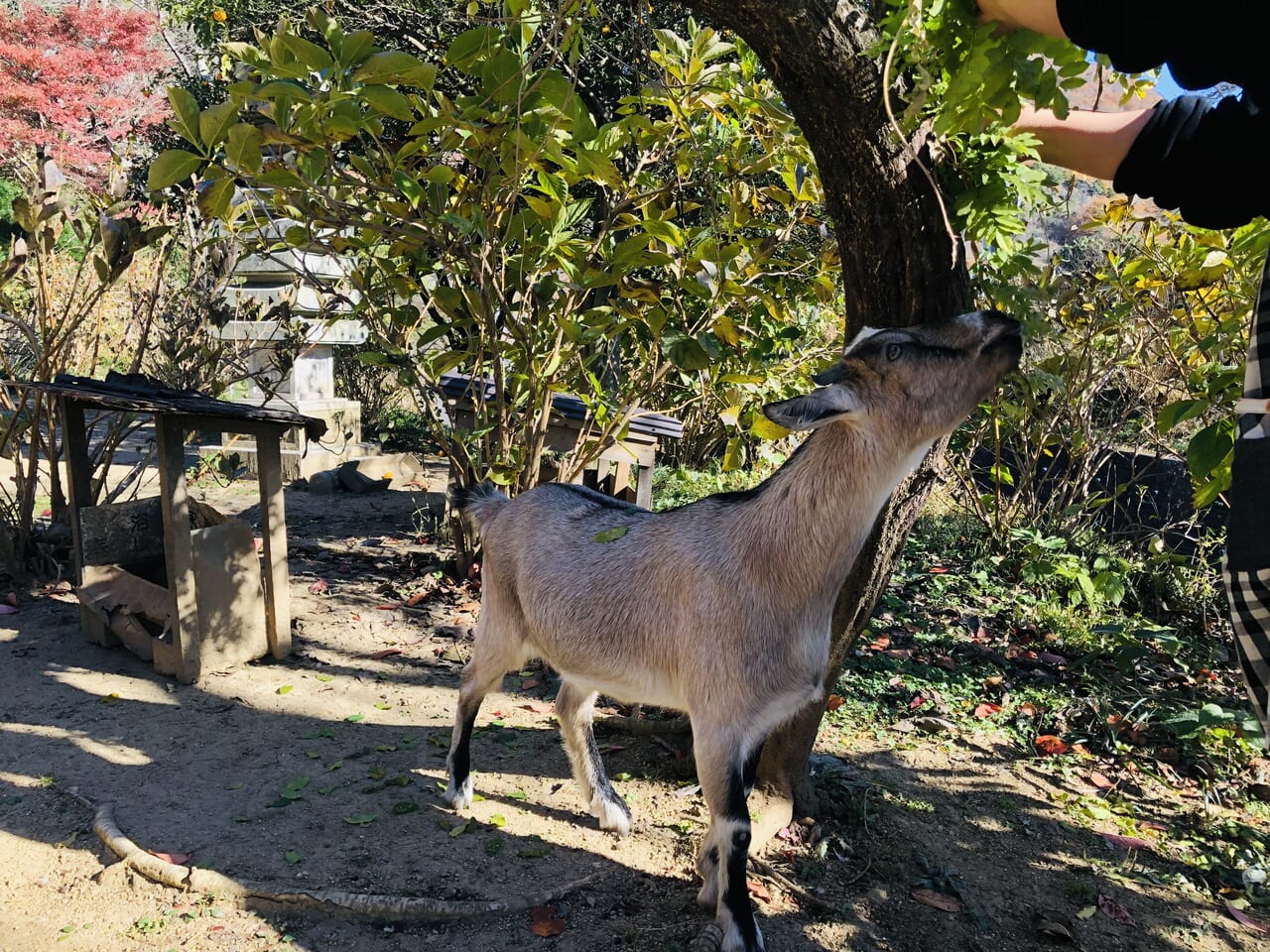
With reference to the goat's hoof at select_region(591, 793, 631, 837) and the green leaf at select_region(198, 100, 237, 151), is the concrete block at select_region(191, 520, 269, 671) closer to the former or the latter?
the goat's hoof at select_region(591, 793, 631, 837)

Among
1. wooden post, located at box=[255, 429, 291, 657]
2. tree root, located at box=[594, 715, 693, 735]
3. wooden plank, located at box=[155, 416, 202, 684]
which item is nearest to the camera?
tree root, located at box=[594, 715, 693, 735]

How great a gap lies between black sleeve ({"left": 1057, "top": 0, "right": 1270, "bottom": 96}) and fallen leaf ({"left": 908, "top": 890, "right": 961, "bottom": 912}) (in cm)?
258

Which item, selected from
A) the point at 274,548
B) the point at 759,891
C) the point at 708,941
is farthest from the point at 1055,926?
the point at 274,548

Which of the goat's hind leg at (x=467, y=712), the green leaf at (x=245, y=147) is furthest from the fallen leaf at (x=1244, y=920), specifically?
the green leaf at (x=245, y=147)

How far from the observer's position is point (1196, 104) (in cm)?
188

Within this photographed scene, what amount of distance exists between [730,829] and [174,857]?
190cm

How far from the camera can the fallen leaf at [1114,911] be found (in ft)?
9.89

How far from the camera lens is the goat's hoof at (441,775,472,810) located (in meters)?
3.49

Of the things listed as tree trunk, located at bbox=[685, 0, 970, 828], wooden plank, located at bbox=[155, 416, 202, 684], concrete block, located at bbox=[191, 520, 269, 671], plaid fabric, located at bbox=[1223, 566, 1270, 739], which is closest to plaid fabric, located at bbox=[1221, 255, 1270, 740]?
plaid fabric, located at bbox=[1223, 566, 1270, 739]

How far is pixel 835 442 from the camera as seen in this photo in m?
2.50

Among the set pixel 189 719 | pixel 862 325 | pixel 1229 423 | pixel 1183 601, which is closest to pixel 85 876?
pixel 189 719

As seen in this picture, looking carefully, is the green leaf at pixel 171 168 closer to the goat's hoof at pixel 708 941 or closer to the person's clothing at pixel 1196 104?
the person's clothing at pixel 1196 104

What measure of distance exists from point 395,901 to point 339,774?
0.97 m

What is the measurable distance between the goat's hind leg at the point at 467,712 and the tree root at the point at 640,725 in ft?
2.53
